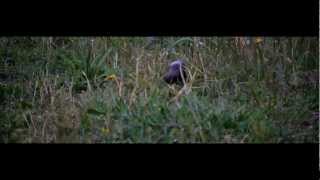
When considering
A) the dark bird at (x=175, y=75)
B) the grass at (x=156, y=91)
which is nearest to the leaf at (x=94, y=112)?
the grass at (x=156, y=91)

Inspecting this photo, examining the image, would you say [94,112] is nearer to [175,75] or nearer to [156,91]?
[156,91]

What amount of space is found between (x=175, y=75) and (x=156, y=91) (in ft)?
1.02

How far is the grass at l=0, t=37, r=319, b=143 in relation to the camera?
3.32 meters

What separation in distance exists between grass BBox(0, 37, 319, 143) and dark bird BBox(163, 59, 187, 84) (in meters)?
0.05

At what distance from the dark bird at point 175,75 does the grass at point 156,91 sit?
53 mm

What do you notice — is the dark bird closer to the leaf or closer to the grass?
the grass

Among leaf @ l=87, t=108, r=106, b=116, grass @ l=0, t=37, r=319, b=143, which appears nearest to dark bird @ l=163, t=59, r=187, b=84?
grass @ l=0, t=37, r=319, b=143
